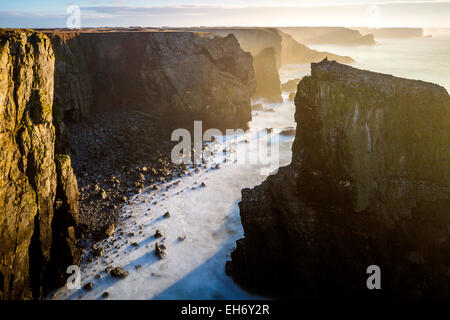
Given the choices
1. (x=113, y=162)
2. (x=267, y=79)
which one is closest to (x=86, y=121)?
(x=113, y=162)

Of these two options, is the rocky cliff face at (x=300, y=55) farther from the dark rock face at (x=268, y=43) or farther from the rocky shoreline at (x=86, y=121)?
the rocky shoreline at (x=86, y=121)

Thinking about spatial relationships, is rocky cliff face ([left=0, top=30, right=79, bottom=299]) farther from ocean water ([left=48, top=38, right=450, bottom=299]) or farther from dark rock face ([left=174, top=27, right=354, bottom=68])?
dark rock face ([left=174, top=27, right=354, bottom=68])

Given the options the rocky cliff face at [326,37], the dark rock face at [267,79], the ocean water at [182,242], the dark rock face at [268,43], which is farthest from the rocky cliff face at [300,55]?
the ocean water at [182,242]

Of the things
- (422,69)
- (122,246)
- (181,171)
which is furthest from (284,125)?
(122,246)

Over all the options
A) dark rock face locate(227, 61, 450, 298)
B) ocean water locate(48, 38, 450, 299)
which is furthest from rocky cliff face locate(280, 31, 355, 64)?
dark rock face locate(227, 61, 450, 298)
